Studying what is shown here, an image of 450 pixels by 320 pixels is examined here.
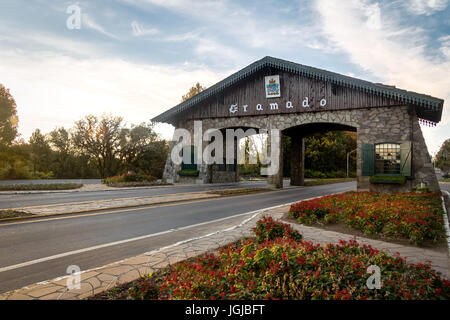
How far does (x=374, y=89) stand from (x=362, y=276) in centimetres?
1777

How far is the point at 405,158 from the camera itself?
58.8 ft

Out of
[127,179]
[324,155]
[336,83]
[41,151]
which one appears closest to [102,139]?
[41,151]

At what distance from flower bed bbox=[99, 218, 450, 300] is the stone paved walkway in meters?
0.38

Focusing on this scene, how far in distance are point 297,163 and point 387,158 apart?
10990mm

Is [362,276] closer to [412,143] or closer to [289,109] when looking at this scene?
[412,143]

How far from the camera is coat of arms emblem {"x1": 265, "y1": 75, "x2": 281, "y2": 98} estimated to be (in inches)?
893

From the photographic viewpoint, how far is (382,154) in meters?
19.1

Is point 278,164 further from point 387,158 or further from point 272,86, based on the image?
point 387,158

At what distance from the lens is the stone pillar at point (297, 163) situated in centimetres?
2864

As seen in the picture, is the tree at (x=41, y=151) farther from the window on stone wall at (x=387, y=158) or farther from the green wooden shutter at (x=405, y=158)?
the green wooden shutter at (x=405, y=158)

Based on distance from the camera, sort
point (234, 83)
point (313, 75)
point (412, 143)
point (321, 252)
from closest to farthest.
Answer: point (321, 252), point (412, 143), point (313, 75), point (234, 83)

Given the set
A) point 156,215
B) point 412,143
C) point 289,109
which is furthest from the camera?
point 289,109

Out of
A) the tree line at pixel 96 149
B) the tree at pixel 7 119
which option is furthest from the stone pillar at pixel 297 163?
the tree at pixel 7 119
